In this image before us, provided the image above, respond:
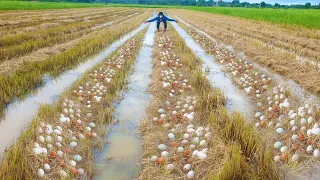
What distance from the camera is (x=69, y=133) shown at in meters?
4.71

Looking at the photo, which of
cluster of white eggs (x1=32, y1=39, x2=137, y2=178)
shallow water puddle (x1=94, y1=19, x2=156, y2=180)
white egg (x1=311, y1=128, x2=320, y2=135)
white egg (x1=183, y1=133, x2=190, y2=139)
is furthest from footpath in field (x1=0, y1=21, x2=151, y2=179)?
white egg (x1=311, y1=128, x2=320, y2=135)

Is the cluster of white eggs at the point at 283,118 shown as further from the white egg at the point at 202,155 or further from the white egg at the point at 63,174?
the white egg at the point at 63,174

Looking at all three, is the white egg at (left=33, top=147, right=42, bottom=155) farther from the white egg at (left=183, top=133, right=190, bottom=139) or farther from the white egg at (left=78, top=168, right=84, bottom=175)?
the white egg at (left=183, top=133, right=190, bottom=139)

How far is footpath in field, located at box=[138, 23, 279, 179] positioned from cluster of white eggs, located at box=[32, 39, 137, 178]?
1.05 m

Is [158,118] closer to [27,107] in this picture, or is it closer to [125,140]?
[125,140]

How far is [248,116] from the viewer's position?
19.0 ft

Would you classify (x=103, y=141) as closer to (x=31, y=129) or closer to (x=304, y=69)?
(x=31, y=129)

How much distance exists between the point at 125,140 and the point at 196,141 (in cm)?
129

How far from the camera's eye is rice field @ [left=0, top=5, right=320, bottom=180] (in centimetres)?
381

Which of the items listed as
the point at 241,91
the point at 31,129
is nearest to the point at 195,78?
the point at 241,91

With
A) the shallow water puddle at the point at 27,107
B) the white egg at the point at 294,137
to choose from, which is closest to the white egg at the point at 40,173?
the shallow water puddle at the point at 27,107

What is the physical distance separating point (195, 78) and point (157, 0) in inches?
6218

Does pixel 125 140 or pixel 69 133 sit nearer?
pixel 69 133

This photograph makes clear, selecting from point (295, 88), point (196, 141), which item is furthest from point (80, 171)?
point (295, 88)
